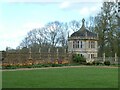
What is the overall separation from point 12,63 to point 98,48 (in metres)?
26.4

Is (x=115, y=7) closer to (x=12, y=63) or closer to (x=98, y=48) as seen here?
(x=98, y=48)

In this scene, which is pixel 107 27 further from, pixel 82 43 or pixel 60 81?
pixel 60 81

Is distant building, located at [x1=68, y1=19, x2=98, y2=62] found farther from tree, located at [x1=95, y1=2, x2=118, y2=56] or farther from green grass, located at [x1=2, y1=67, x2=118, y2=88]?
green grass, located at [x1=2, y1=67, x2=118, y2=88]

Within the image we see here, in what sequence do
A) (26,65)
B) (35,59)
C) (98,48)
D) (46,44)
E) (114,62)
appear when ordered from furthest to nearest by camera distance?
(46,44) < (98,48) < (114,62) < (35,59) < (26,65)

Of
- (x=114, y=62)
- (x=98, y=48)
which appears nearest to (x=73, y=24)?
(x=98, y=48)

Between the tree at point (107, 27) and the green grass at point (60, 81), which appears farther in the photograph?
the tree at point (107, 27)

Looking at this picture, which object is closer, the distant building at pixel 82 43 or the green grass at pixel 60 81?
the green grass at pixel 60 81

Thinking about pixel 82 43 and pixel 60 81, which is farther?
pixel 82 43

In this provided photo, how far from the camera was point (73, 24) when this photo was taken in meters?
77.5

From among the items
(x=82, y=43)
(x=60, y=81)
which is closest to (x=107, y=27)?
(x=82, y=43)

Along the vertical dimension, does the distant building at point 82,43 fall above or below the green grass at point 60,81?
above

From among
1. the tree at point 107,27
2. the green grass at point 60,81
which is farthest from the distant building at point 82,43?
the green grass at point 60,81

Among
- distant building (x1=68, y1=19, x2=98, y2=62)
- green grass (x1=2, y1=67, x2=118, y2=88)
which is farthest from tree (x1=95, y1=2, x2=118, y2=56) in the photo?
green grass (x1=2, y1=67, x2=118, y2=88)

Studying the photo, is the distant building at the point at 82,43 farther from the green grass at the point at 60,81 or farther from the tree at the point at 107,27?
the green grass at the point at 60,81
